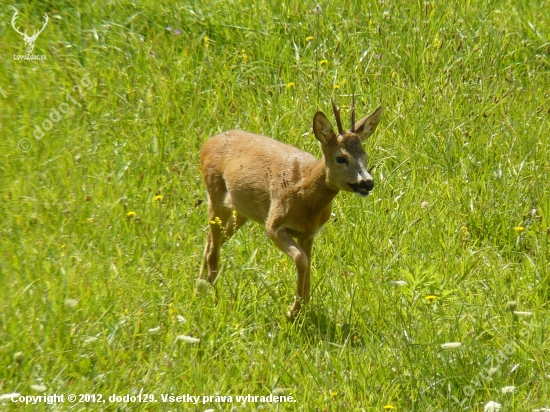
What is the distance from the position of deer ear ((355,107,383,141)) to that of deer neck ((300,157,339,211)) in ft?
0.88

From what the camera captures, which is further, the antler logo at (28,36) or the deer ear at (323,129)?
the antler logo at (28,36)

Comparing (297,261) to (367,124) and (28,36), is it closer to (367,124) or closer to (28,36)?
(367,124)

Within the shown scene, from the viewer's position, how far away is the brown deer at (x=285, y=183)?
5801 millimetres

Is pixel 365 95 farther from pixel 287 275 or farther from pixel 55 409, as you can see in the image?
pixel 55 409

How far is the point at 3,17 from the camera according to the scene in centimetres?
911

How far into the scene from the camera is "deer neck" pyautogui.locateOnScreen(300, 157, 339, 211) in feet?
19.8

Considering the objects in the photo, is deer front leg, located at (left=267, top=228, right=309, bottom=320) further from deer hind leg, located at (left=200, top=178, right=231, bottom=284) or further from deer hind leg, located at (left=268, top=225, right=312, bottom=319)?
deer hind leg, located at (left=200, top=178, right=231, bottom=284)

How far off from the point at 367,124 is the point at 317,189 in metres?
0.48

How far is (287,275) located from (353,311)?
2.16 ft

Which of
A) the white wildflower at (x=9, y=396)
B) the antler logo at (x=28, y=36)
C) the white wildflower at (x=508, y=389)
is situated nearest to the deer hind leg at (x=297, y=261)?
the white wildflower at (x=508, y=389)

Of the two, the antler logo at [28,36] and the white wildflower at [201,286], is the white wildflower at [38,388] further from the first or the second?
the antler logo at [28,36]

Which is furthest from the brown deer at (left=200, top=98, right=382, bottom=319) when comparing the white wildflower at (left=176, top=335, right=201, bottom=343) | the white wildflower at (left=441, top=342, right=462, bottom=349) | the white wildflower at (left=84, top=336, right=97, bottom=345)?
the white wildflower at (left=84, top=336, right=97, bottom=345)

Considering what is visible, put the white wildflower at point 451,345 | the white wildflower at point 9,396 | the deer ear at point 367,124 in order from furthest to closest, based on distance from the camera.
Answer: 1. the deer ear at point 367,124
2. the white wildflower at point 451,345
3. the white wildflower at point 9,396

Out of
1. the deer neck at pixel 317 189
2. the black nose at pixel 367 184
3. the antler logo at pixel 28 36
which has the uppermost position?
the black nose at pixel 367 184
